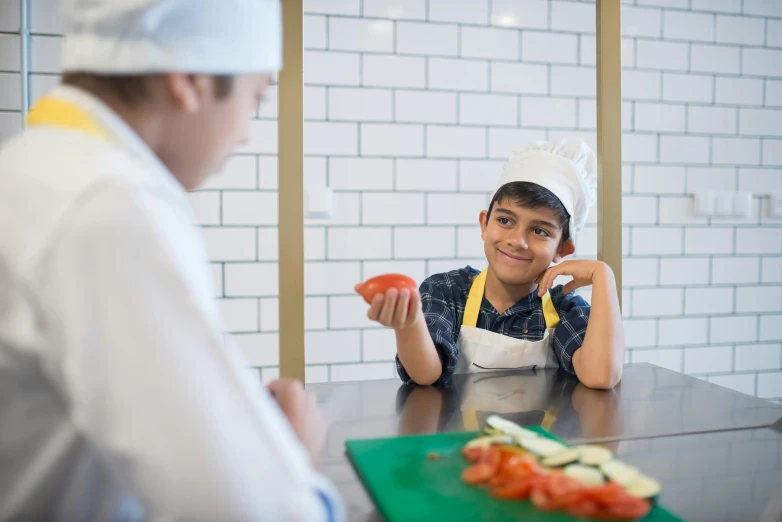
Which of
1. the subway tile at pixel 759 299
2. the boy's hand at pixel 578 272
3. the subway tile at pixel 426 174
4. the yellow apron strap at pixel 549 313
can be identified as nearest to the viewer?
the boy's hand at pixel 578 272

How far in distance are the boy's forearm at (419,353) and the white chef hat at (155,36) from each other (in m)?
0.67

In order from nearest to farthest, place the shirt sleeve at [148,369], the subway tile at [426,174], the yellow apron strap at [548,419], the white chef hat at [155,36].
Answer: the shirt sleeve at [148,369], the white chef hat at [155,36], the yellow apron strap at [548,419], the subway tile at [426,174]

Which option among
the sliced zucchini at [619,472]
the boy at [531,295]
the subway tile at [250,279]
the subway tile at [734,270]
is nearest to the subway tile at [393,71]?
the subway tile at [250,279]

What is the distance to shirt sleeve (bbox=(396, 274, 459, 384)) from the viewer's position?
124 centimetres

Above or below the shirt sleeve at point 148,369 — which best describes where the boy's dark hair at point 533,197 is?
above

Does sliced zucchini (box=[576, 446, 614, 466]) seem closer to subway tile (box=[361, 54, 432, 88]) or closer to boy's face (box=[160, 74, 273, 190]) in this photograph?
boy's face (box=[160, 74, 273, 190])

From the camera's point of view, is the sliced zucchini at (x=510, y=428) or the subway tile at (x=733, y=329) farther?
the subway tile at (x=733, y=329)

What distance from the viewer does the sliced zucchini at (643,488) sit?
2.20 ft

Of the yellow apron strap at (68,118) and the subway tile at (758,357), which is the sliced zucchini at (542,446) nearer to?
the yellow apron strap at (68,118)

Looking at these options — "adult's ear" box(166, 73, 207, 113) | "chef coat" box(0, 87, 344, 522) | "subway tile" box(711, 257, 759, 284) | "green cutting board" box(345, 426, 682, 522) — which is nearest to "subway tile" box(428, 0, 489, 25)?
"subway tile" box(711, 257, 759, 284)

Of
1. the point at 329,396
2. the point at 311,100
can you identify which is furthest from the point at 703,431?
the point at 311,100

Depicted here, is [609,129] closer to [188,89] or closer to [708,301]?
[188,89]

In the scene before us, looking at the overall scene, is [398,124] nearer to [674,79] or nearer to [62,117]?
[674,79]

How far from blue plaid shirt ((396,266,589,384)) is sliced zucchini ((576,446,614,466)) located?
0.51 m
